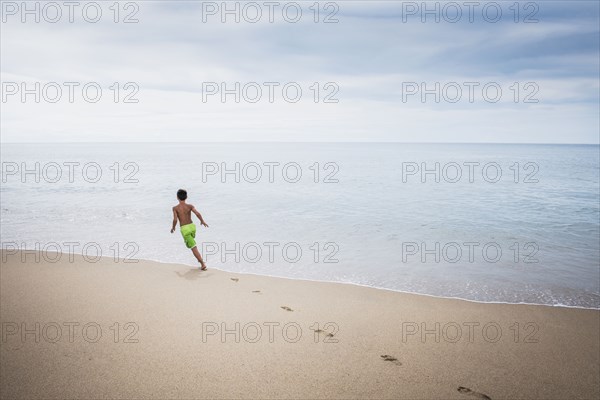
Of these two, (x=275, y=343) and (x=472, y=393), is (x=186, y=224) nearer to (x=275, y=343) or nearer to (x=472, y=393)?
(x=275, y=343)

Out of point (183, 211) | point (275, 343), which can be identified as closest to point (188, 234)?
point (183, 211)

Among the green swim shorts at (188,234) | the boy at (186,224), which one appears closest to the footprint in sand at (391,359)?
the boy at (186,224)

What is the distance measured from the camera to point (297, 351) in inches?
192

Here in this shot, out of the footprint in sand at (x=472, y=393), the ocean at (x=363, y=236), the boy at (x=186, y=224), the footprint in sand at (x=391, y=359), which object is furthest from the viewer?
the ocean at (x=363, y=236)

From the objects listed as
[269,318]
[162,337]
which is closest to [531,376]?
[269,318]

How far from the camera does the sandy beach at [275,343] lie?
4.09 metres

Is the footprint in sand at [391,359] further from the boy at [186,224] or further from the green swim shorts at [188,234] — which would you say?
the green swim shorts at [188,234]

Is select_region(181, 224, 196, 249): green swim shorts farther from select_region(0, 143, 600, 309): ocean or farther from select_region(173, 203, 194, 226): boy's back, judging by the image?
select_region(0, 143, 600, 309): ocean

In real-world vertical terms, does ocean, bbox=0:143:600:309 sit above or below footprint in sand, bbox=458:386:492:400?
above

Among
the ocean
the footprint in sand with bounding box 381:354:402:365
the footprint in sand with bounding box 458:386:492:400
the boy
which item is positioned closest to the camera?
the footprint in sand with bounding box 458:386:492:400

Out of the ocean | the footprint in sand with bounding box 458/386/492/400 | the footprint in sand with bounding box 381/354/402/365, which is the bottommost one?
the footprint in sand with bounding box 458/386/492/400

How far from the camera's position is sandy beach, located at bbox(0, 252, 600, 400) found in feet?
13.4

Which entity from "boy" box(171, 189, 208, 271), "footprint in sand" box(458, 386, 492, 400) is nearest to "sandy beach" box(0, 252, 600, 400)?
"footprint in sand" box(458, 386, 492, 400)

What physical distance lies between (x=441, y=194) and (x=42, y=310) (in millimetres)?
23508
